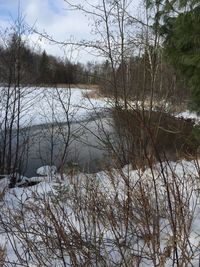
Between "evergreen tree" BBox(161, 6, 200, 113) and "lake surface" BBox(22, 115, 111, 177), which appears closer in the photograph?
"evergreen tree" BBox(161, 6, 200, 113)

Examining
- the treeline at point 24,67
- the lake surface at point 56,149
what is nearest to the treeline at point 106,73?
the treeline at point 24,67

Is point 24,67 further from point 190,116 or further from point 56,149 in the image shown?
point 190,116

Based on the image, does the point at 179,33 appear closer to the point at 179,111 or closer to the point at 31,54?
the point at 179,111

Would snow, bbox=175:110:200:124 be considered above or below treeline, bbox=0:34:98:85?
below

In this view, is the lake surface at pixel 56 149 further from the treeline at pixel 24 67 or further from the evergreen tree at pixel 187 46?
the evergreen tree at pixel 187 46

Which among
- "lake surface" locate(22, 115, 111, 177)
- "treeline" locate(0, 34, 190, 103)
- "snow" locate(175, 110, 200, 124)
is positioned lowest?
"lake surface" locate(22, 115, 111, 177)

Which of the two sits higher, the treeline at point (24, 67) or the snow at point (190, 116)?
the treeline at point (24, 67)

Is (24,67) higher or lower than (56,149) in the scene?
higher

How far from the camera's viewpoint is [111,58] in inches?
328

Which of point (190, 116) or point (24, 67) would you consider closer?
point (190, 116)

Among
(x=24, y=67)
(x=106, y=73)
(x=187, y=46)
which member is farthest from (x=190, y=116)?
(x=187, y=46)

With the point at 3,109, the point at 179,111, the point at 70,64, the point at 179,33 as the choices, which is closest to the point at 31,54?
the point at 70,64

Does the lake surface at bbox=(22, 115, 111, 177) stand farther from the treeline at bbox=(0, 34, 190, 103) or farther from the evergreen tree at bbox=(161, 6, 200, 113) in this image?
the evergreen tree at bbox=(161, 6, 200, 113)

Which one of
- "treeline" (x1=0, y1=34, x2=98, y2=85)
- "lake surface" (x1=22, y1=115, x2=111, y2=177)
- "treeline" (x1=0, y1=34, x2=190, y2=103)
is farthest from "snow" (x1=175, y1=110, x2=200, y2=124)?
"treeline" (x1=0, y1=34, x2=98, y2=85)
